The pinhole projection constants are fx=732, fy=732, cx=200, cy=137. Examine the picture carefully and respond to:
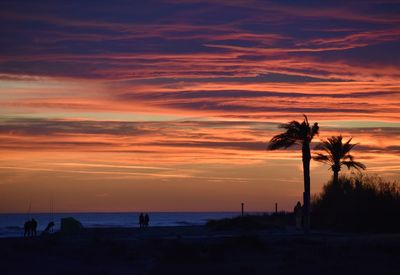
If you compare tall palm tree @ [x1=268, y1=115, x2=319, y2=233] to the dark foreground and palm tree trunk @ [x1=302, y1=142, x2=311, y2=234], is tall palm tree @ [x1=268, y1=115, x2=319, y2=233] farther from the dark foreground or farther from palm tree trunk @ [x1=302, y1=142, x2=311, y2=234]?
the dark foreground

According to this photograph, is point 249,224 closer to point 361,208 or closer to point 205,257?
point 361,208

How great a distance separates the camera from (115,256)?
3089cm

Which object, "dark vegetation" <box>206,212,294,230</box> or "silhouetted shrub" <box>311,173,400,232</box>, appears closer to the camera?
"silhouetted shrub" <box>311,173,400,232</box>

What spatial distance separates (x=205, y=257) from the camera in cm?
2975

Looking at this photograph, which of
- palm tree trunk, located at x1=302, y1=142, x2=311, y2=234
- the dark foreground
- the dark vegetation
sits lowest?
the dark foreground

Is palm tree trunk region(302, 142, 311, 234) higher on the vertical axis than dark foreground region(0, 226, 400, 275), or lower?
higher

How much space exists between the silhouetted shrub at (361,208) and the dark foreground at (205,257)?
13.5 meters

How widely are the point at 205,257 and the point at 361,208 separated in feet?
74.4

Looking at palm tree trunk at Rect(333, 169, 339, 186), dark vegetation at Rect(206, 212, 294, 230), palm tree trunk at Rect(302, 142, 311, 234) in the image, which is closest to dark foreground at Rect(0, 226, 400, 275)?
palm tree trunk at Rect(302, 142, 311, 234)

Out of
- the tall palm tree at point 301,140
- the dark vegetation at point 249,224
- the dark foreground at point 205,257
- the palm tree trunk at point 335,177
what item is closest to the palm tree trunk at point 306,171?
the tall palm tree at point 301,140

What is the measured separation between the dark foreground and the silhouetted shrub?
44.2 ft

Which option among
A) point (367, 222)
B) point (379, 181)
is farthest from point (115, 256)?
point (379, 181)

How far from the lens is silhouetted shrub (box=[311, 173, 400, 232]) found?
48.6 meters

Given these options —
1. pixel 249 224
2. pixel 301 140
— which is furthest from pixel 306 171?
pixel 249 224
